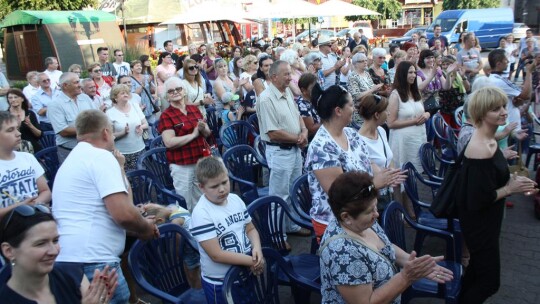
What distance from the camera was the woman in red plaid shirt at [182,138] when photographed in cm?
455

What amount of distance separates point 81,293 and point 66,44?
1888 centimetres

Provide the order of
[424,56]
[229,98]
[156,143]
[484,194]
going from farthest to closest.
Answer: [229,98], [424,56], [156,143], [484,194]

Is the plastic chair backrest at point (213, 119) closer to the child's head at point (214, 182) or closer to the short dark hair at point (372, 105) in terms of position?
the short dark hair at point (372, 105)

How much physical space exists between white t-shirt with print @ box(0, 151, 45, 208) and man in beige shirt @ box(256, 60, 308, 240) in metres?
2.22

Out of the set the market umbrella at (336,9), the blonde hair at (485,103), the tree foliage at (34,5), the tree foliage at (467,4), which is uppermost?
the tree foliage at (34,5)

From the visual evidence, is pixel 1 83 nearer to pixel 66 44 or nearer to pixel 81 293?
pixel 81 293

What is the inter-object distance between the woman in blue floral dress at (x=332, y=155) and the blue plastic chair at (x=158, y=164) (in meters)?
2.47

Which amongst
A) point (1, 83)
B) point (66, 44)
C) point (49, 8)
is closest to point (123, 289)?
point (1, 83)

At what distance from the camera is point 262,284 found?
2967 millimetres

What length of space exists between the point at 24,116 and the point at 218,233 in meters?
4.13

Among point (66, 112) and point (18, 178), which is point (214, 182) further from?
point (66, 112)

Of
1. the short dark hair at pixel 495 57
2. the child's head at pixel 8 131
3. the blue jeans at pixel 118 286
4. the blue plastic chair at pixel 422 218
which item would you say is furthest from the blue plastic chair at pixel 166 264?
the short dark hair at pixel 495 57

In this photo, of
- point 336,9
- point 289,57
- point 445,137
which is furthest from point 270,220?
A: point 336,9

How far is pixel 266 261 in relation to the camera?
10.2 feet
